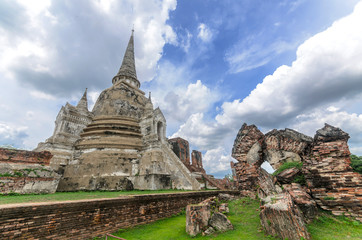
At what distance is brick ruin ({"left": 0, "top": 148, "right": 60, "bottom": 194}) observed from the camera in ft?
27.8

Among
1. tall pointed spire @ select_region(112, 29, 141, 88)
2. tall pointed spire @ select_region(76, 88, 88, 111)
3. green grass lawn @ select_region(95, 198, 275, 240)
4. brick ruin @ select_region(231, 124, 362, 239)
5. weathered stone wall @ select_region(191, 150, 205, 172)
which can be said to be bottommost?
green grass lawn @ select_region(95, 198, 275, 240)

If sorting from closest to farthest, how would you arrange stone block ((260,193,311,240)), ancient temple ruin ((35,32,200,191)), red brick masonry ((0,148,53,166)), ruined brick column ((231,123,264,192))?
stone block ((260,193,311,240))
ruined brick column ((231,123,264,192))
red brick masonry ((0,148,53,166))
ancient temple ruin ((35,32,200,191))

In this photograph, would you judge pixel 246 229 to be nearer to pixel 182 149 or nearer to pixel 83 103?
pixel 182 149

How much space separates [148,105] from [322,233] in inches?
658

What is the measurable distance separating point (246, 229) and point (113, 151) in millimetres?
10853

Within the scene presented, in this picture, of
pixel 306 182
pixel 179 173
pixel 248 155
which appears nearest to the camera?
pixel 306 182

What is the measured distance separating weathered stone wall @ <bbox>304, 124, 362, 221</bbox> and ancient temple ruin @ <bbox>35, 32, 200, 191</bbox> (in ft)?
26.9

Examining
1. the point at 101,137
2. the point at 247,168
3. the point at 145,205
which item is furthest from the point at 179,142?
the point at 145,205

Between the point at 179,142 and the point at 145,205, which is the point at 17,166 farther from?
the point at 179,142

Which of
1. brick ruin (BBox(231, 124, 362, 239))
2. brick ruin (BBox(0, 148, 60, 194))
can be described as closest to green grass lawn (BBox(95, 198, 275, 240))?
brick ruin (BBox(231, 124, 362, 239))

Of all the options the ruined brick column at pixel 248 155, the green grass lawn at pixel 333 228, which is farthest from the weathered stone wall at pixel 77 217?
the green grass lawn at pixel 333 228

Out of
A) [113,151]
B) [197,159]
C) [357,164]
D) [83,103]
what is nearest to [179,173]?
[113,151]

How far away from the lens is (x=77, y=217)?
4574 mm

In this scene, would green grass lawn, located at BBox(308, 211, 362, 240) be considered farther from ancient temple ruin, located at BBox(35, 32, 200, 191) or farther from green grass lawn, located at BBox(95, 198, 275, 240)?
ancient temple ruin, located at BBox(35, 32, 200, 191)
